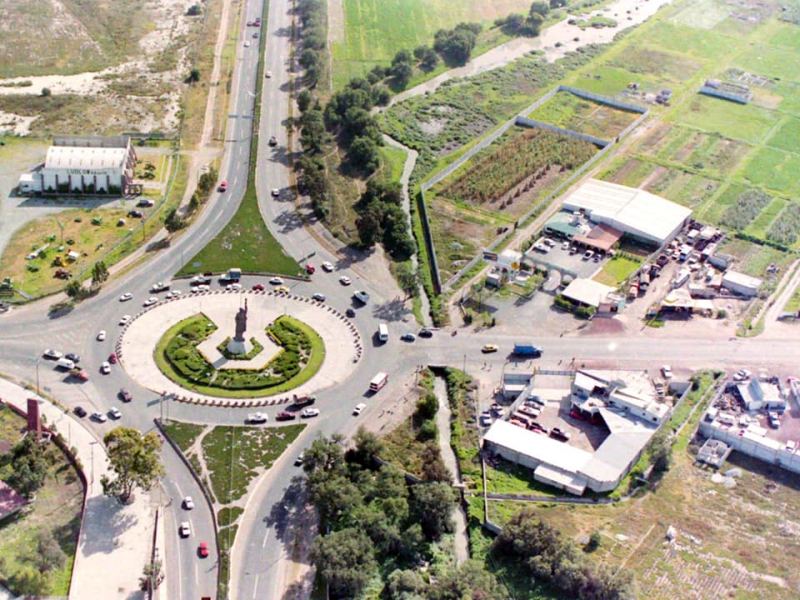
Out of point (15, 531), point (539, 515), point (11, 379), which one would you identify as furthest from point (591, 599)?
point (11, 379)

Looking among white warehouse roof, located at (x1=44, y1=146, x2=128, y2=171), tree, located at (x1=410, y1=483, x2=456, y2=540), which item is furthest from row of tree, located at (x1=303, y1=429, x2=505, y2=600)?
white warehouse roof, located at (x1=44, y1=146, x2=128, y2=171)

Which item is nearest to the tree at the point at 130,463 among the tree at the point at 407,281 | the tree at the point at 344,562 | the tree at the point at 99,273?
the tree at the point at 344,562

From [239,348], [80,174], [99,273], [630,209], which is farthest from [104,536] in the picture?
[630,209]

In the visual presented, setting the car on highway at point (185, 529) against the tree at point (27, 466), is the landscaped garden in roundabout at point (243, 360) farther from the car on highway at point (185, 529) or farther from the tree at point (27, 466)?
the car on highway at point (185, 529)

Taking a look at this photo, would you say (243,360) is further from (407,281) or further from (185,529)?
(185,529)

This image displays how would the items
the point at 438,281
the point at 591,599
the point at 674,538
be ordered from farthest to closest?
the point at 438,281 < the point at 674,538 < the point at 591,599

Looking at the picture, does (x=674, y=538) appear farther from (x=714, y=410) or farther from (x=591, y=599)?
(x=714, y=410)

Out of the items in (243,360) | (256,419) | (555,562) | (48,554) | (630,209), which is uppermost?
(48,554)
